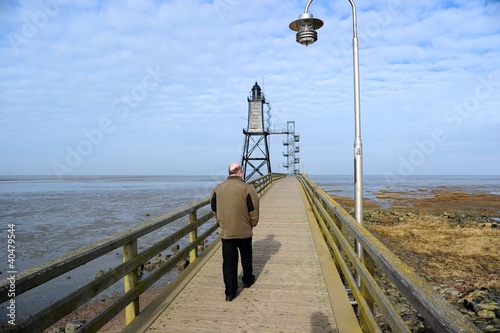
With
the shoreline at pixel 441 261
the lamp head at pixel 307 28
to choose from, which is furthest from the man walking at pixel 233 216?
the shoreline at pixel 441 261

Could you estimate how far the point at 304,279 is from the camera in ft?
18.1

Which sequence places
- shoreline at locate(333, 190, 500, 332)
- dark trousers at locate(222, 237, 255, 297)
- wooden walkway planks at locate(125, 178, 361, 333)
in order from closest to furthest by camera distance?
wooden walkway planks at locate(125, 178, 361, 333), dark trousers at locate(222, 237, 255, 297), shoreline at locate(333, 190, 500, 332)

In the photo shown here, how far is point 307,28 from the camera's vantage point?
6543mm

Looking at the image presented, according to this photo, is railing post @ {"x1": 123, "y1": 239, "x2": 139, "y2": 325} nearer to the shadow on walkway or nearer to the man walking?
the man walking

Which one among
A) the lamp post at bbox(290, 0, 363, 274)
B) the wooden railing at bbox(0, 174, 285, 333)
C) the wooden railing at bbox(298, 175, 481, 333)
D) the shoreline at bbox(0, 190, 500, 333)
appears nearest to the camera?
the wooden railing at bbox(298, 175, 481, 333)

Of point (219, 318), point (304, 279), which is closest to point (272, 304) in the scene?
point (219, 318)

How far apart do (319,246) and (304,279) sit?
225 centimetres

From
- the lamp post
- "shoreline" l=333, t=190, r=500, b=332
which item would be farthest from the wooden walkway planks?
"shoreline" l=333, t=190, r=500, b=332

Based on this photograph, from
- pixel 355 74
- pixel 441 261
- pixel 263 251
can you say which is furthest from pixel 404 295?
pixel 441 261

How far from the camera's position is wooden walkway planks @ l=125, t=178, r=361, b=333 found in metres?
3.92

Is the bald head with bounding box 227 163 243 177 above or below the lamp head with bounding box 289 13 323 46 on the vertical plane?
below

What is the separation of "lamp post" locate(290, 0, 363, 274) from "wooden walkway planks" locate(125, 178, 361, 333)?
3.38 feet

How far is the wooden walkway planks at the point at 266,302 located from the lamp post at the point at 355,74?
103 centimetres

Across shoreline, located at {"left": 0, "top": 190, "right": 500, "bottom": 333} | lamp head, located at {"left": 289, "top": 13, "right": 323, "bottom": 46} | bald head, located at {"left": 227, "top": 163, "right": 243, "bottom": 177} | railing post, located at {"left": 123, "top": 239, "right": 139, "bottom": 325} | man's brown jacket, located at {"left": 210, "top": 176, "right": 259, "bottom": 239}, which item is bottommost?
shoreline, located at {"left": 0, "top": 190, "right": 500, "bottom": 333}
